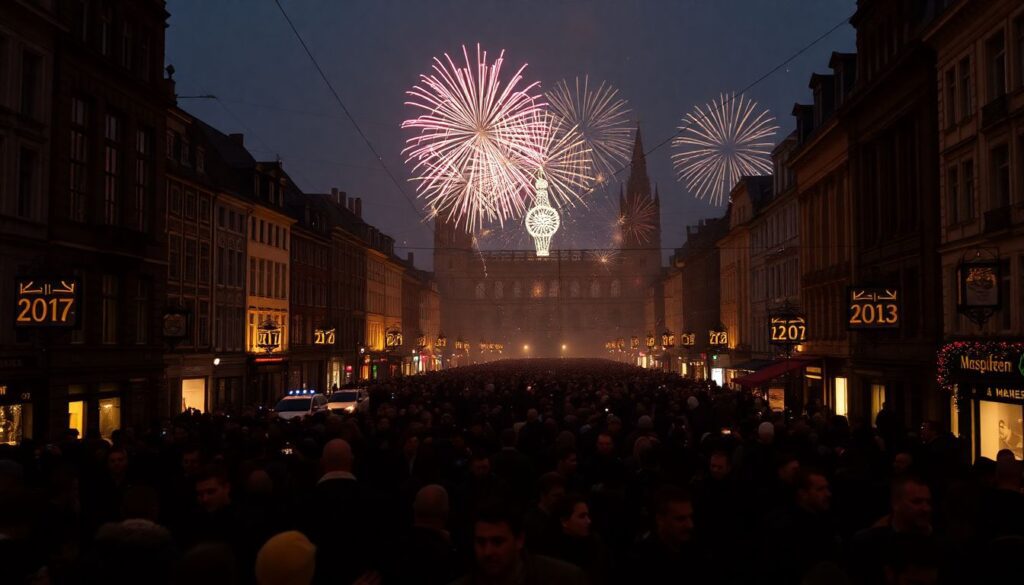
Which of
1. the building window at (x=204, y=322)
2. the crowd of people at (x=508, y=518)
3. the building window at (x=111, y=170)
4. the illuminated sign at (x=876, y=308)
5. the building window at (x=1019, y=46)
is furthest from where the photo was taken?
the building window at (x=204, y=322)

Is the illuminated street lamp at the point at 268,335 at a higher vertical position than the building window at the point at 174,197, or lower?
lower

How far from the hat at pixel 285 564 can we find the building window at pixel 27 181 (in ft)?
76.9

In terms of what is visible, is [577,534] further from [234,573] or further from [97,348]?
[97,348]

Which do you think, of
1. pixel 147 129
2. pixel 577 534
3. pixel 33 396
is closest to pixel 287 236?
pixel 147 129

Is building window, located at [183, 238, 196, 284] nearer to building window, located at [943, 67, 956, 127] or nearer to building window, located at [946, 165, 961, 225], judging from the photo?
building window, located at [946, 165, 961, 225]

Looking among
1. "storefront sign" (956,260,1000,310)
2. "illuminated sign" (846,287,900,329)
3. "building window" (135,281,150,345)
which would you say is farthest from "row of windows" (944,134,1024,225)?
"building window" (135,281,150,345)

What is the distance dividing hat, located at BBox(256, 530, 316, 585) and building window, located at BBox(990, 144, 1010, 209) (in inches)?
836

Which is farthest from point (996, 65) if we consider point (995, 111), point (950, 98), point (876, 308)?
point (876, 308)

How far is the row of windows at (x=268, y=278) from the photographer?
1984 inches

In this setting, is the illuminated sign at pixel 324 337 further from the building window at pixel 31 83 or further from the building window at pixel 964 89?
the building window at pixel 964 89

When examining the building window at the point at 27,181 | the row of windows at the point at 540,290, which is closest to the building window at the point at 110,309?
the building window at the point at 27,181

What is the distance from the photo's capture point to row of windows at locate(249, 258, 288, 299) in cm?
5039

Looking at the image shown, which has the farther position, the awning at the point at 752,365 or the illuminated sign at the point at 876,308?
the awning at the point at 752,365

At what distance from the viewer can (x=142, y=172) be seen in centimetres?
3238
